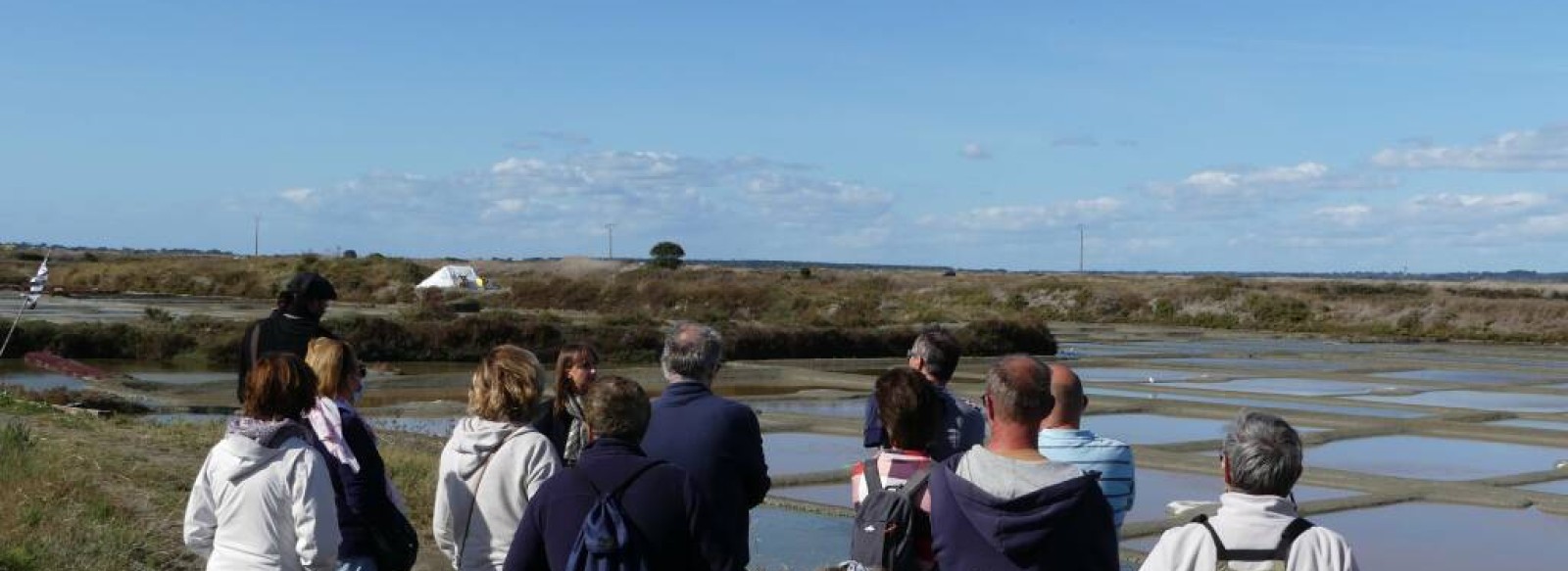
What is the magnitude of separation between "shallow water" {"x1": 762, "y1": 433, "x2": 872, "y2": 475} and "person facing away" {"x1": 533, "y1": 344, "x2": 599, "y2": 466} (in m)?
9.42

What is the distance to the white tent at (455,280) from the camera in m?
64.6

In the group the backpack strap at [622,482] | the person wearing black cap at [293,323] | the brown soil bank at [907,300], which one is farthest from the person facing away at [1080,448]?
the brown soil bank at [907,300]

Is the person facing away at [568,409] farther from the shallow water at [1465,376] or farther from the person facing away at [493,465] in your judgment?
the shallow water at [1465,376]

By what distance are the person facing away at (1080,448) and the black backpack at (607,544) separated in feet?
4.51

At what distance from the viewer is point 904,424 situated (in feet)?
17.4

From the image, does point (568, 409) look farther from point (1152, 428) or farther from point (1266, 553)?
point (1152, 428)

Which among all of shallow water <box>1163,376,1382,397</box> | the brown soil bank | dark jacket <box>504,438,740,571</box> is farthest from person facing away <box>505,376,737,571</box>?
the brown soil bank

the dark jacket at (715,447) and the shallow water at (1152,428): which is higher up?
the dark jacket at (715,447)

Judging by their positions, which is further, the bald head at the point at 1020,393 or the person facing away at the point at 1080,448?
the person facing away at the point at 1080,448

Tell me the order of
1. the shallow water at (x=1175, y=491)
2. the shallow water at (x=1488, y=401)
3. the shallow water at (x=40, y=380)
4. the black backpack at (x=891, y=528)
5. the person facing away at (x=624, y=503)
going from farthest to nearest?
1. the shallow water at (x=1488, y=401)
2. the shallow water at (x=40, y=380)
3. the shallow water at (x=1175, y=491)
4. the black backpack at (x=891, y=528)
5. the person facing away at (x=624, y=503)

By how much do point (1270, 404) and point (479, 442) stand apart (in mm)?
21679

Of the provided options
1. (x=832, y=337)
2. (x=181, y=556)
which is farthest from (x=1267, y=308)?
(x=181, y=556)

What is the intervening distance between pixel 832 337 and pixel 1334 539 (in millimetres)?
→ 33516

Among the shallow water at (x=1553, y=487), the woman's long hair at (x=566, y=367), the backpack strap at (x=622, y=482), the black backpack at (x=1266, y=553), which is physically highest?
the woman's long hair at (x=566, y=367)
